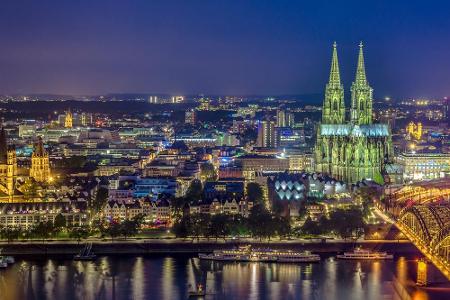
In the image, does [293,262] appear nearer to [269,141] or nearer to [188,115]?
[269,141]

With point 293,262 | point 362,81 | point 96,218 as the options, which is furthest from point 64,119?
point 293,262

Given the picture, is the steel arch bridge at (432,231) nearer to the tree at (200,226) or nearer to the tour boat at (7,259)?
the tree at (200,226)

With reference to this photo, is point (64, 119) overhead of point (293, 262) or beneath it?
overhead

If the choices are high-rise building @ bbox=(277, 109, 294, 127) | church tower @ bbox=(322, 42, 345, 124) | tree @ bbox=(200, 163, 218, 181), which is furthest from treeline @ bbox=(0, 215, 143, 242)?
high-rise building @ bbox=(277, 109, 294, 127)

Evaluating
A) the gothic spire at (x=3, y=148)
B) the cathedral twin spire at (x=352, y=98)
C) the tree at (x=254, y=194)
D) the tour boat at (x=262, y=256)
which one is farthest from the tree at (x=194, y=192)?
the cathedral twin spire at (x=352, y=98)

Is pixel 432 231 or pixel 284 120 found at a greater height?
pixel 284 120

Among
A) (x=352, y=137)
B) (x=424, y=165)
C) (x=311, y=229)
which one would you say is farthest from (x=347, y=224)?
(x=424, y=165)

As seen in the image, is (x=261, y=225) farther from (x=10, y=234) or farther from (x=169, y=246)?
(x=10, y=234)
